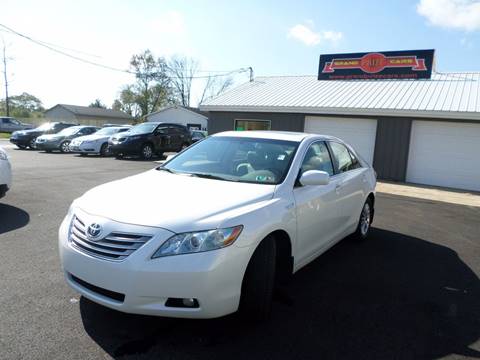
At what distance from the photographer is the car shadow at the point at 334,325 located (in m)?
2.77

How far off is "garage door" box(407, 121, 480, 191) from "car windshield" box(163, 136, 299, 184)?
35.9 feet

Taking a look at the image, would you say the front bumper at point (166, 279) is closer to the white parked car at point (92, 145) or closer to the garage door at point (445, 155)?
the garage door at point (445, 155)

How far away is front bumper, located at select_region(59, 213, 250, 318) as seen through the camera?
2.57m

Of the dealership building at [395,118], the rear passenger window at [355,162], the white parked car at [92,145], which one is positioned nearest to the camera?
the rear passenger window at [355,162]

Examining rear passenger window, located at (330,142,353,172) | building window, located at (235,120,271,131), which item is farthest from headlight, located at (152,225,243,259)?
building window, located at (235,120,271,131)

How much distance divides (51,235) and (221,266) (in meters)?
3.50

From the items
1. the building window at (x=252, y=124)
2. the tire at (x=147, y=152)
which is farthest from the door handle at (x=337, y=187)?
the tire at (x=147, y=152)

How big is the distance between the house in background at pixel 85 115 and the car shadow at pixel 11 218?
56.7 metres

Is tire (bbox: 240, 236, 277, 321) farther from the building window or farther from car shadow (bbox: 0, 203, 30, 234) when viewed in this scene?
the building window

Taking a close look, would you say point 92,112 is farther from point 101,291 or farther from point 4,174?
point 101,291

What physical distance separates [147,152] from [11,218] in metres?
11.0

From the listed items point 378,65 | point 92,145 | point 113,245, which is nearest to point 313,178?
point 113,245

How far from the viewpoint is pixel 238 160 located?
4.06 meters

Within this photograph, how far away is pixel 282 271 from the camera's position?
11.5ft
